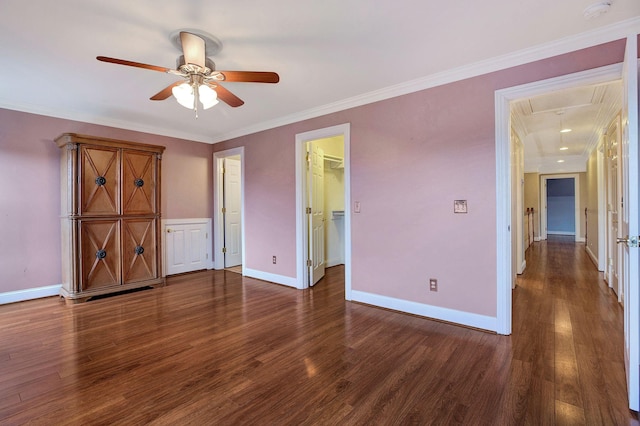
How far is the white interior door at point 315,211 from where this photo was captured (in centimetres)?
432

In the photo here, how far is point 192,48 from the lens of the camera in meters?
2.13

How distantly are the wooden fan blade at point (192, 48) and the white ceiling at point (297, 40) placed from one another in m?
0.10

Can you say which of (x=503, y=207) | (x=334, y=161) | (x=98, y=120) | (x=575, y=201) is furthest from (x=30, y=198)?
(x=575, y=201)

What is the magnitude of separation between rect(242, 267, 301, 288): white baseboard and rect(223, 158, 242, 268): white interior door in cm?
95

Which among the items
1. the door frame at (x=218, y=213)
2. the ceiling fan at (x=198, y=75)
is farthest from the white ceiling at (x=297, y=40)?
the door frame at (x=218, y=213)

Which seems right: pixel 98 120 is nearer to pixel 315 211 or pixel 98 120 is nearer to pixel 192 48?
pixel 192 48

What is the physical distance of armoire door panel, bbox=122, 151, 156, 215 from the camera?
13.2 ft

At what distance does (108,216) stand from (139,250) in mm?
597

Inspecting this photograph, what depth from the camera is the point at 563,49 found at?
2355mm

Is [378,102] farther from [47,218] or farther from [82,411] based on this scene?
[47,218]

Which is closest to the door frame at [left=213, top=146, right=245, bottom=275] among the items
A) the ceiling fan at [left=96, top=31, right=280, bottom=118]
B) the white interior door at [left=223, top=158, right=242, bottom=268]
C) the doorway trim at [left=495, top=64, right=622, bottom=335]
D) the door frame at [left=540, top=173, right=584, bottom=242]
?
the white interior door at [left=223, top=158, right=242, bottom=268]

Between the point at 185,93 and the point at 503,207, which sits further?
the point at 503,207

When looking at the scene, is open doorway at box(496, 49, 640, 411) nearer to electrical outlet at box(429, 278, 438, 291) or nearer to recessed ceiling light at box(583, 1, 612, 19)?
recessed ceiling light at box(583, 1, 612, 19)

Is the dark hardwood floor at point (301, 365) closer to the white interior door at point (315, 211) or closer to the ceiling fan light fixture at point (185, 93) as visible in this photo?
the white interior door at point (315, 211)
